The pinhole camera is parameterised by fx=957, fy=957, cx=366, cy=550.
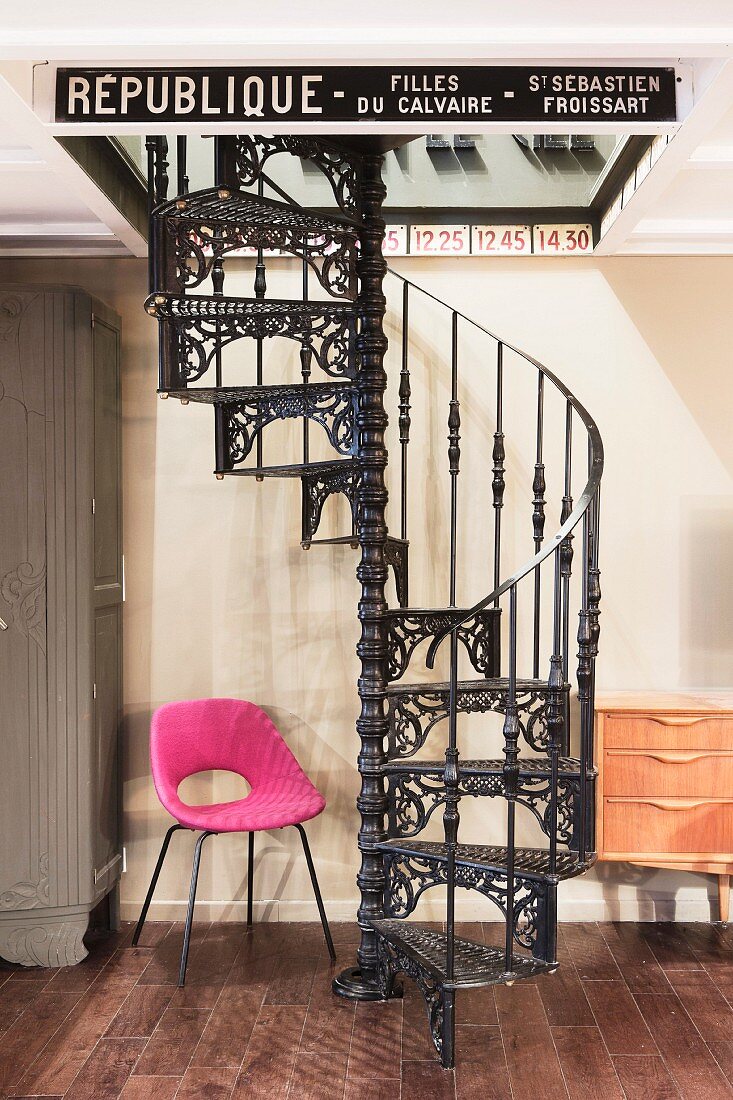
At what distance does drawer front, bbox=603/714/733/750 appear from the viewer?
357cm

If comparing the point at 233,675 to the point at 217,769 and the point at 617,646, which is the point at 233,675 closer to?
the point at 217,769

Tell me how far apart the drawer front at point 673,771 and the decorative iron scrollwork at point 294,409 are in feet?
5.12

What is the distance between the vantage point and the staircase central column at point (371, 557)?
332cm

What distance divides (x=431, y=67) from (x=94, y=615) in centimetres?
225

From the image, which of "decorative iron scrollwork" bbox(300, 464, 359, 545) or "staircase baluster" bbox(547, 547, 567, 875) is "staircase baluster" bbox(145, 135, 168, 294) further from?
"staircase baluster" bbox(547, 547, 567, 875)

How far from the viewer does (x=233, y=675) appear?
4059 mm

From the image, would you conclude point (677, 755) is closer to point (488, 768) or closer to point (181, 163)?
point (488, 768)

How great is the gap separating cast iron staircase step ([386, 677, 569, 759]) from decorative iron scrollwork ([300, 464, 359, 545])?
2.21 feet

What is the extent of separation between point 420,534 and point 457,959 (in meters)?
1.72

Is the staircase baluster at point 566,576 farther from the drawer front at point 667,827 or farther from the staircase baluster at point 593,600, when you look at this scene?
the drawer front at point 667,827

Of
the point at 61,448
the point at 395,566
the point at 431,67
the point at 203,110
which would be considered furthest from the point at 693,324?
the point at 61,448

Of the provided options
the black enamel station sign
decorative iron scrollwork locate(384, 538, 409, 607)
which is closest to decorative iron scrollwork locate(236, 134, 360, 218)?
the black enamel station sign

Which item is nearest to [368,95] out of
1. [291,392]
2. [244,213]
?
[244,213]

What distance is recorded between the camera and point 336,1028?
10.0 feet
